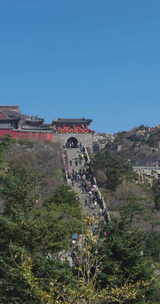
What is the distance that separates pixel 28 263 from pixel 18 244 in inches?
96.4

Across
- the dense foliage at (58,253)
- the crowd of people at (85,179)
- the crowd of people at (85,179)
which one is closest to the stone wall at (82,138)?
the crowd of people at (85,179)

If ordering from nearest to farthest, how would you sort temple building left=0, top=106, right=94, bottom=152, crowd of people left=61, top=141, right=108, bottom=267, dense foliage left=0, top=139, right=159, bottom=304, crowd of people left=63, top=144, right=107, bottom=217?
dense foliage left=0, top=139, right=159, bottom=304, crowd of people left=61, top=141, right=108, bottom=267, crowd of people left=63, top=144, right=107, bottom=217, temple building left=0, top=106, right=94, bottom=152

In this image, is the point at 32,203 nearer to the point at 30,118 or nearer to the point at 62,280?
the point at 62,280

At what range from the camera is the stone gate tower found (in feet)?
144

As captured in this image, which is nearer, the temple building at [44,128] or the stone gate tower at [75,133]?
the temple building at [44,128]

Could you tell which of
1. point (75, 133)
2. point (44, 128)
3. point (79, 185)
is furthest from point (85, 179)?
point (75, 133)

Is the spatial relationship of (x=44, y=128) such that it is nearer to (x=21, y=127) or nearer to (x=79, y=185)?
(x=21, y=127)

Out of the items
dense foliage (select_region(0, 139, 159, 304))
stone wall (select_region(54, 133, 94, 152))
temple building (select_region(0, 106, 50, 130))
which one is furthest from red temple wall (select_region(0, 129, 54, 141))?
dense foliage (select_region(0, 139, 159, 304))

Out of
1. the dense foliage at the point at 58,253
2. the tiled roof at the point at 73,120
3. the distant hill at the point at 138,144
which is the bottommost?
the dense foliage at the point at 58,253

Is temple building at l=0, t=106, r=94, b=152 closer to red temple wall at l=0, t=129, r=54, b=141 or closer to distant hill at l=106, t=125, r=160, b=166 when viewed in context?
red temple wall at l=0, t=129, r=54, b=141

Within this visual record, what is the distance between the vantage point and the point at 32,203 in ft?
49.2

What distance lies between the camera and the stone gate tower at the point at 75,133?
43906 mm

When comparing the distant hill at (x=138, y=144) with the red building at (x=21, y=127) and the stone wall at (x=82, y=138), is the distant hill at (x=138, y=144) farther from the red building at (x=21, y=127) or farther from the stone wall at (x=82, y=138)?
the red building at (x=21, y=127)

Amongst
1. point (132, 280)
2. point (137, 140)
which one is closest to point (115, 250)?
point (132, 280)
